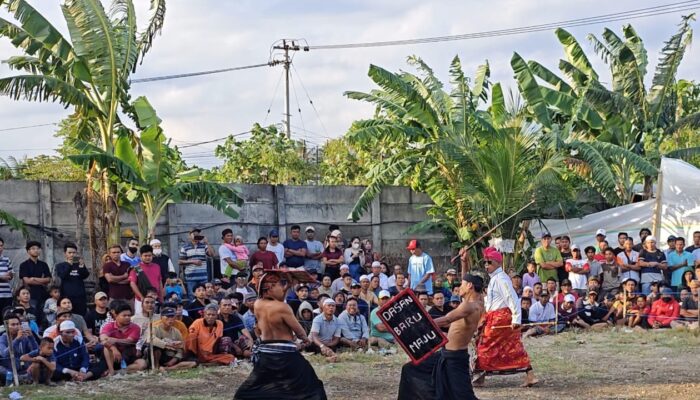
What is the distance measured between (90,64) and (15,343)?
17.8 ft

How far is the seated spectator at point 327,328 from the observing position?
1521 centimetres

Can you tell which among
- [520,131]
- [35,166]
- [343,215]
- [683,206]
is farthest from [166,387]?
[35,166]

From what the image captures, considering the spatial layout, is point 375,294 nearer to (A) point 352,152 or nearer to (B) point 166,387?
(B) point 166,387

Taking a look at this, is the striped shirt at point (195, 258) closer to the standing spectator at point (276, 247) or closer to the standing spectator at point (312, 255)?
the standing spectator at point (276, 247)

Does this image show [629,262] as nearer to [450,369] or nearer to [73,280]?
[450,369]

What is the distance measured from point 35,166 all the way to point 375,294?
16619mm

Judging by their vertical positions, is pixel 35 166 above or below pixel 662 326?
above

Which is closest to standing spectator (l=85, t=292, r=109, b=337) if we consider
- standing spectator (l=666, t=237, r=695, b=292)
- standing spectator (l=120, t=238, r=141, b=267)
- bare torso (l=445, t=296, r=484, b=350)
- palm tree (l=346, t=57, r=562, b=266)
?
standing spectator (l=120, t=238, r=141, b=267)

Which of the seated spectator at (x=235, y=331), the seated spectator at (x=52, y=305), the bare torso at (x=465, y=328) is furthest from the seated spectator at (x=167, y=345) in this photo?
the bare torso at (x=465, y=328)

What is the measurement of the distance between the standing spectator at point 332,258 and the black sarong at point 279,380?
834 cm

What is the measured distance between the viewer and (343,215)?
2067 centimetres

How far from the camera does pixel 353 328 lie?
51.2 feet

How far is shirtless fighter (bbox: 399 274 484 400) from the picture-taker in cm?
979

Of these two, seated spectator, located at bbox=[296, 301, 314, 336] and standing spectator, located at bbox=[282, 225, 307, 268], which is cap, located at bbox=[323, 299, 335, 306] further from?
standing spectator, located at bbox=[282, 225, 307, 268]
